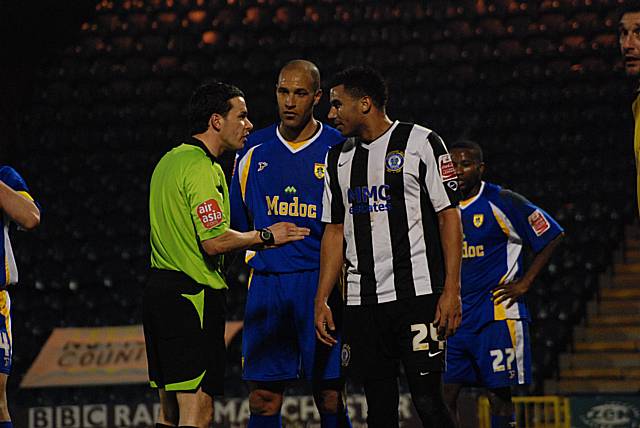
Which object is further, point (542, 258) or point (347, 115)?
point (542, 258)

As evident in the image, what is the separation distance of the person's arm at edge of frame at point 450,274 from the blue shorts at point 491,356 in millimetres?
1964

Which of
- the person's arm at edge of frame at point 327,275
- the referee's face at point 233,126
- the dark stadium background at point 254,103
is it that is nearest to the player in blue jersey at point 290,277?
the person's arm at edge of frame at point 327,275

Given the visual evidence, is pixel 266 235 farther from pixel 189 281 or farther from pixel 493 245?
pixel 493 245

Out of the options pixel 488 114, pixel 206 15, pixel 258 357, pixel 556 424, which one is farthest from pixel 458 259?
pixel 206 15

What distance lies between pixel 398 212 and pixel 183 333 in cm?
101

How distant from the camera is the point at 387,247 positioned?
4.33 meters

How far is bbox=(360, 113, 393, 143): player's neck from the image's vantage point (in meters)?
4.43

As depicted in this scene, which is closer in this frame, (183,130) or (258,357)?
(258,357)

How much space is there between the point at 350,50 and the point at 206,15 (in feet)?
6.66

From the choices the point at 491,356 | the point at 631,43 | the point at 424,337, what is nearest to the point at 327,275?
the point at 424,337

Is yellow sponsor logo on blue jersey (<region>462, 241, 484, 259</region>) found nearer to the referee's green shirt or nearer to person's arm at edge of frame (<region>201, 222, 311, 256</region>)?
person's arm at edge of frame (<region>201, 222, 311, 256</region>)

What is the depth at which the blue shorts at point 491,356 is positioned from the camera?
606cm

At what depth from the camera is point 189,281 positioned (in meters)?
4.18

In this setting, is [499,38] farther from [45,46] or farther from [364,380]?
[364,380]
